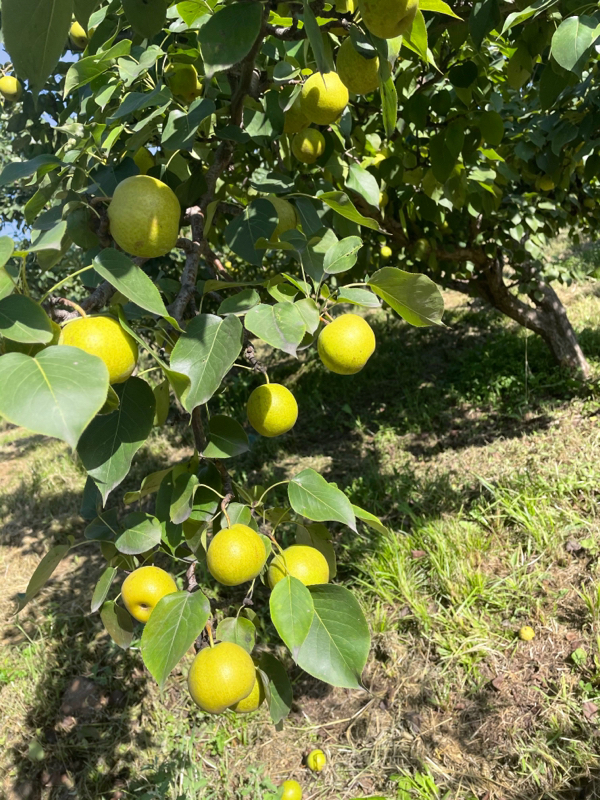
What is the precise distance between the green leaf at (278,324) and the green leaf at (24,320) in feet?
1.01

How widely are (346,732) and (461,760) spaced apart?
0.48m

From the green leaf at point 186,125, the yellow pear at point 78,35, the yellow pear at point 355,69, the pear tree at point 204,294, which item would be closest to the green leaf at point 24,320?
the pear tree at point 204,294

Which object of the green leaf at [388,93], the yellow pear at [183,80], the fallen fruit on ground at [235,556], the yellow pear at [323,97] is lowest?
the fallen fruit on ground at [235,556]

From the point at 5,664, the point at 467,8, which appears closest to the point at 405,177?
the point at 467,8

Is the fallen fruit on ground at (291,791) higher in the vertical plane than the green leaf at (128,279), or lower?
lower

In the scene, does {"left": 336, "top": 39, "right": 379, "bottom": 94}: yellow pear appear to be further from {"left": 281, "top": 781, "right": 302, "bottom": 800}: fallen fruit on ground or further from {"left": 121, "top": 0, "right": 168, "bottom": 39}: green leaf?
{"left": 281, "top": 781, "right": 302, "bottom": 800}: fallen fruit on ground

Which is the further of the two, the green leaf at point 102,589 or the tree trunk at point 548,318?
the tree trunk at point 548,318

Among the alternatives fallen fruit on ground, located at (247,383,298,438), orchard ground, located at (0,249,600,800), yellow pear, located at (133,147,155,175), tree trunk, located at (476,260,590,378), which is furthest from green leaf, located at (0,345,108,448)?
tree trunk, located at (476,260,590,378)

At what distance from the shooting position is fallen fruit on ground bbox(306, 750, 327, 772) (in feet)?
7.11

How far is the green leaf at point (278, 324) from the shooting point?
2.86 ft

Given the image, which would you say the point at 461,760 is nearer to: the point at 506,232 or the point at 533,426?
the point at 533,426

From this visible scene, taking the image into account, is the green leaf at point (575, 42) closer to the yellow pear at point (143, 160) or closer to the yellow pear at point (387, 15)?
the yellow pear at point (387, 15)

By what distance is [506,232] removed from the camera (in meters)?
4.00

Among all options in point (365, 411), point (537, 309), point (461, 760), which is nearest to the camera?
point (461, 760)
